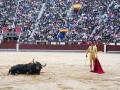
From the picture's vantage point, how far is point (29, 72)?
12336 millimetres

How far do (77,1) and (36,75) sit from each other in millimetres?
24400

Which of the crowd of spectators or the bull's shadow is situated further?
the crowd of spectators

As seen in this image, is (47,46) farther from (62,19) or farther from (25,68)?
(25,68)

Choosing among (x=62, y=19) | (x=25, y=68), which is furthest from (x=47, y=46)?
(x=25, y=68)

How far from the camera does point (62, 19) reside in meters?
34.3

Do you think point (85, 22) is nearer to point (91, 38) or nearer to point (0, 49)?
point (91, 38)

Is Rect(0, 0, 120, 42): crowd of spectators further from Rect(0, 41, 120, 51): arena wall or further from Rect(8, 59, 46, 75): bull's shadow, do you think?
Rect(8, 59, 46, 75): bull's shadow

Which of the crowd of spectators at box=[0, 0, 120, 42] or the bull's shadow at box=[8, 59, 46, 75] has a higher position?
the crowd of spectators at box=[0, 0, 120, 42]

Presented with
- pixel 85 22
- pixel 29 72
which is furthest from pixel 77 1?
pixel 29 72

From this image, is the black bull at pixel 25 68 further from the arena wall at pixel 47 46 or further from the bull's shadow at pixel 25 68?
the arena wall at pixel 47 46

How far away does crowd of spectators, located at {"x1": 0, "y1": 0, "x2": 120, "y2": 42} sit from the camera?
31.9 m

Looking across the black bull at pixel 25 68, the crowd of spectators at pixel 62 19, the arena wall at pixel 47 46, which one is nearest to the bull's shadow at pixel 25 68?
the black bull at pixel 25 68

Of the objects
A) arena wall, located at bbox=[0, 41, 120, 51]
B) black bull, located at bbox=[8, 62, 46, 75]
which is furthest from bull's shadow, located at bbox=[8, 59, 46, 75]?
arena wall, located at bbox=[0, 41, 120, 51]

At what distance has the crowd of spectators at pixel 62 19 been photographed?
1257 inches
